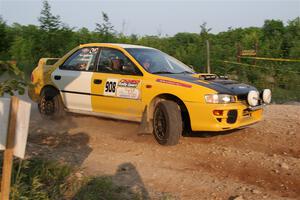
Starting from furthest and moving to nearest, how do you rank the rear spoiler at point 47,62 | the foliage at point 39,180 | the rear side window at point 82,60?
1. the rear spoiler at point 47,62
2. the rear side window at point 82,60
3. the foliage at point 39,180

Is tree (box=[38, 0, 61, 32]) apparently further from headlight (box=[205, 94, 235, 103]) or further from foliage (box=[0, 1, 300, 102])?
headlight (box=[205, 94, 235, 103])

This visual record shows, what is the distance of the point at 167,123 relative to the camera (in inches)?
247

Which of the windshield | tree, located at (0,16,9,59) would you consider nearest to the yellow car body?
the windshield

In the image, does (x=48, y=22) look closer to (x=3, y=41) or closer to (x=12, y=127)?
(x=3, y=41)

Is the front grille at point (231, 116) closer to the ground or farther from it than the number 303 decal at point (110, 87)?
closer to the ground

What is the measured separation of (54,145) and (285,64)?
1186cm

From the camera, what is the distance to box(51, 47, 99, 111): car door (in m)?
7.41

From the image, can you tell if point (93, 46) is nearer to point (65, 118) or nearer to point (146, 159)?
point (65, 118)

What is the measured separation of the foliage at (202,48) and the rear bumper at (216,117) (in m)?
6.55

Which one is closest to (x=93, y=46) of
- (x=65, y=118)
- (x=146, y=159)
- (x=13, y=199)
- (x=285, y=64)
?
(x=65, y=118)

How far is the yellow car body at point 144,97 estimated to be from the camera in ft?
20.0

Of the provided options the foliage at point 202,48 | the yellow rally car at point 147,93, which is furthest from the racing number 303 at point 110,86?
the foliage at point 202,48

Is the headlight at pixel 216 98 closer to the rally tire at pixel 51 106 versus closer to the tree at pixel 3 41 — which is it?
the rally tire at pixel 51 106

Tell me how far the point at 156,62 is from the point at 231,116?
174 cm
